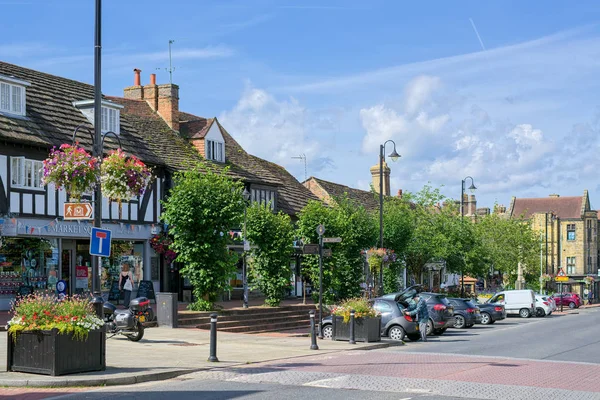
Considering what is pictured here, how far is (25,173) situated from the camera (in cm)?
2811

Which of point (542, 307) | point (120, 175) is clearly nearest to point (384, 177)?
point (542, 307)

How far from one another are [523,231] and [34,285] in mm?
47731

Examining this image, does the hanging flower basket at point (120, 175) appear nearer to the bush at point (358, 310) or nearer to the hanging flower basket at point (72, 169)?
the hanging flower basket at point (72, 169)

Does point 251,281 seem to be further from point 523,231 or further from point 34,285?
point 523,231

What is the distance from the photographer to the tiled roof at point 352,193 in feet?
186

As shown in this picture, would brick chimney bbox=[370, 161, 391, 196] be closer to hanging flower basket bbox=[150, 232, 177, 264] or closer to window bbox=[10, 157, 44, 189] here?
hanging flower basket bbox=[150, 232, 177, 264]

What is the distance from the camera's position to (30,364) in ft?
44.1

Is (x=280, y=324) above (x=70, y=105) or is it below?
below

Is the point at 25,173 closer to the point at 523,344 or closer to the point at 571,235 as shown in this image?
the point at 523,344

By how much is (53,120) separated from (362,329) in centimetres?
1558

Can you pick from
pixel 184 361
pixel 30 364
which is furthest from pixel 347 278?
pixel 30 364

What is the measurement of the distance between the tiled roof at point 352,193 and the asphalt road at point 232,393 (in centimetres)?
4267

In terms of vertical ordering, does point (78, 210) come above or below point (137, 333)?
above

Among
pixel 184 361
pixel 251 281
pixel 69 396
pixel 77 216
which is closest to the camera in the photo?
pixel 69 396
